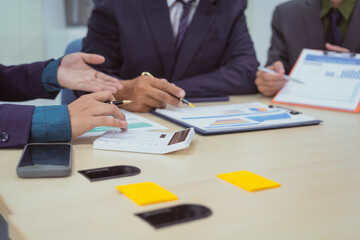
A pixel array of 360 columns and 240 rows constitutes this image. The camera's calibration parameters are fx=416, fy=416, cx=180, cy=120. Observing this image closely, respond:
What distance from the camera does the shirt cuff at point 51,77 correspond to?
51.7 inches

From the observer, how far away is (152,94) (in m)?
1.27

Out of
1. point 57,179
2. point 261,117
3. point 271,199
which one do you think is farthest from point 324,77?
point 57,179

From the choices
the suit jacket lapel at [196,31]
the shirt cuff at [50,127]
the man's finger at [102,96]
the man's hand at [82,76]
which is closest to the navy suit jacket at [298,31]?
the suit jacket lapel at [196,31]

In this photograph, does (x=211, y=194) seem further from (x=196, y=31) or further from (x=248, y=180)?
(x=196, y=31)

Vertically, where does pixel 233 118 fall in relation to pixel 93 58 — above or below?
below

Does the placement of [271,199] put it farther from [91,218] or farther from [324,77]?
[324,77]

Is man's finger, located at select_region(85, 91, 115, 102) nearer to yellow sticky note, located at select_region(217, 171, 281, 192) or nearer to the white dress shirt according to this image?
yellow sticky note, located at select_region(217, 171, 281, 192)

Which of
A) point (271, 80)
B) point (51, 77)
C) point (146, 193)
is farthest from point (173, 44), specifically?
point (146, 193)

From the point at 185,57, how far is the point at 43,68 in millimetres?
614

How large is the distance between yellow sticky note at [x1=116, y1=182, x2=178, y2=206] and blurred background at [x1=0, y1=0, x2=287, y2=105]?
262 cm

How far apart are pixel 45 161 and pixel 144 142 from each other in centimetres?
22

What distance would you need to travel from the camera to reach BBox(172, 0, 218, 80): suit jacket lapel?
5.59 feet

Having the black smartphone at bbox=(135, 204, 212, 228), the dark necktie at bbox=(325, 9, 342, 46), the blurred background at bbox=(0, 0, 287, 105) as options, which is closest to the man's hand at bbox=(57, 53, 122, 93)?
the black smartphone at bbox=(135, 204, 212, 228)

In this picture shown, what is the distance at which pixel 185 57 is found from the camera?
1.73 metres
